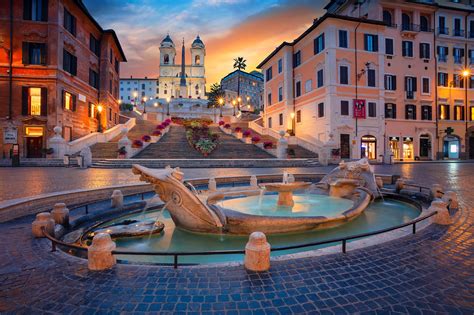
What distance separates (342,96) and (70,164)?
92.0ft

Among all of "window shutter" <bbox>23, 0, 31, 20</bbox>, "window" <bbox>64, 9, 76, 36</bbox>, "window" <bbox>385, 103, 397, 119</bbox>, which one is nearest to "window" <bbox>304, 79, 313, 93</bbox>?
"window" <bbox>385, 103, 397, 119</bbox>

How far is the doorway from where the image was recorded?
31.5m

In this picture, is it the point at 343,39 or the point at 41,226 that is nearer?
the point at 41,226

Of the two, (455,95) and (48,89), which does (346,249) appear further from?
(455,95)

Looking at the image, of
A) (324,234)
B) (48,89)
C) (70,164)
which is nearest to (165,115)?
(48,89)

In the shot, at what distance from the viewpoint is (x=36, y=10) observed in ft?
85.7

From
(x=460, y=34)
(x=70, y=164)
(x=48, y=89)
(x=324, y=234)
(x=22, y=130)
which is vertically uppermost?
(x=460, y=34)

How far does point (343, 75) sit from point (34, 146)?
33.4 metres

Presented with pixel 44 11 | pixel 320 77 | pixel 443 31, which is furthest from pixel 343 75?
pixel 44 11

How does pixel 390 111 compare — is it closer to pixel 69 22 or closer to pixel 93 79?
pixel 93 79

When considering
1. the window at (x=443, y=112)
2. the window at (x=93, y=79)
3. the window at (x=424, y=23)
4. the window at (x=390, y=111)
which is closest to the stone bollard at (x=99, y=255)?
the window at (x=93, y=79)

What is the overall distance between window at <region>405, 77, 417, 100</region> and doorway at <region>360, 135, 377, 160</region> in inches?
314

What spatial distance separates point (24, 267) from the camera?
12.7 ft

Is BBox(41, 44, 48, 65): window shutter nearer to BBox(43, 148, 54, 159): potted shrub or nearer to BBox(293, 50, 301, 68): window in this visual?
BBox(43, 148, 54, 159): potted shrub
